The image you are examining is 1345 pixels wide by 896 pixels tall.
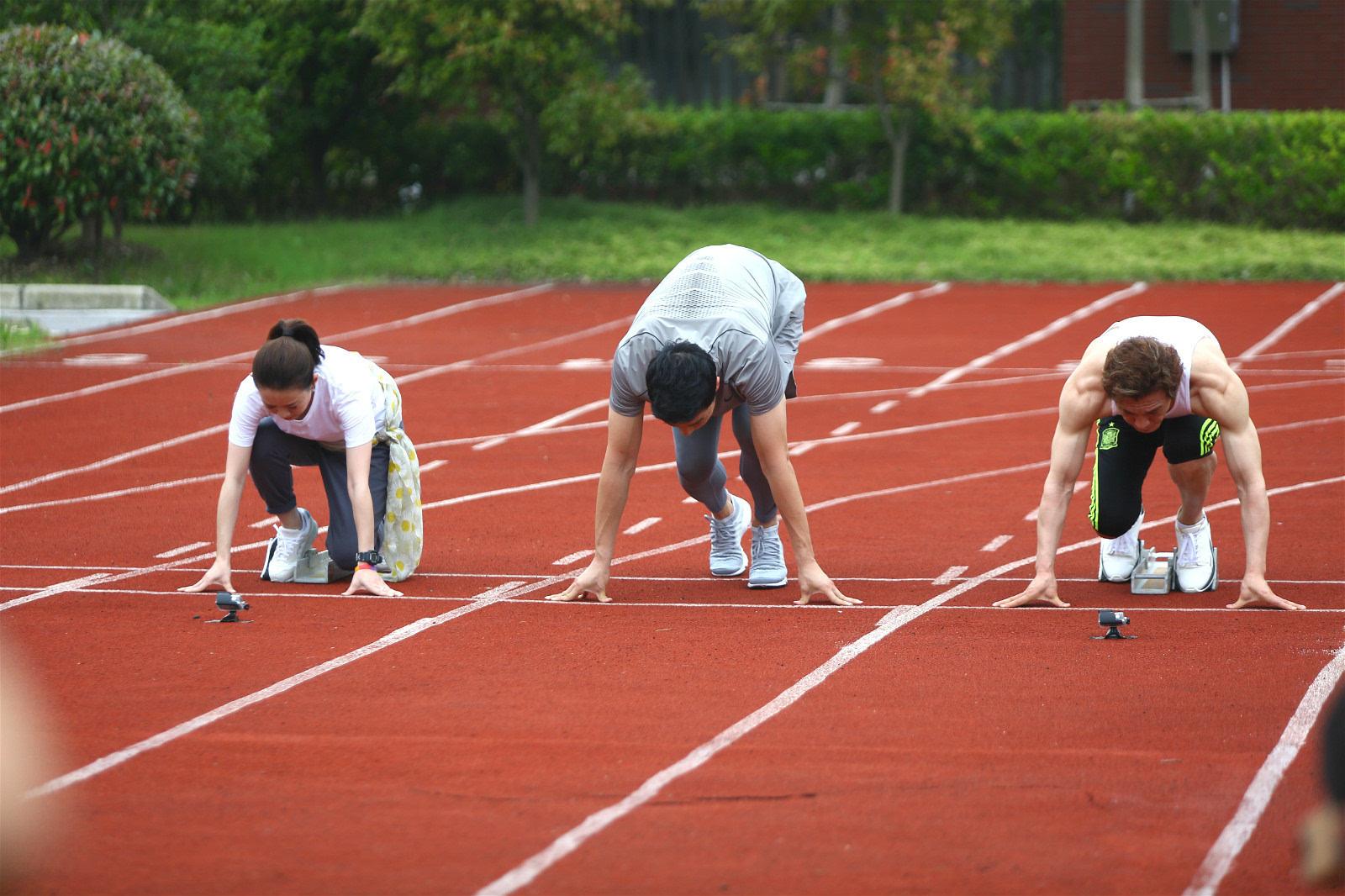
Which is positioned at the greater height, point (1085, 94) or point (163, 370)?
point (1085, 94)

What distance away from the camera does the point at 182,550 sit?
726 cm

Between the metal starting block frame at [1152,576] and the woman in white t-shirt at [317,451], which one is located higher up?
the woman in white t-shirt at [317,451]

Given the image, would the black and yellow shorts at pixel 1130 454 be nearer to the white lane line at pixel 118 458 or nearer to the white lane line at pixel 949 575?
the white lane line at pixel 949 575

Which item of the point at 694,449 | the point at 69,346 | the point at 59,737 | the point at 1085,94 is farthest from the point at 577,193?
the point at 59,737

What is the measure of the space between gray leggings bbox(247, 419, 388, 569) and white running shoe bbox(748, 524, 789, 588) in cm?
166

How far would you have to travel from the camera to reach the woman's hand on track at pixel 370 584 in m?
6.09

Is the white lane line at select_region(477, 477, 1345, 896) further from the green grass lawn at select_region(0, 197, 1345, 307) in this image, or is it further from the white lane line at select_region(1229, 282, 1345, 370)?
the green grass lawn at select_region(0, 197, 1345, 307)

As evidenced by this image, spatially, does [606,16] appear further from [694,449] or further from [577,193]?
[694,449]

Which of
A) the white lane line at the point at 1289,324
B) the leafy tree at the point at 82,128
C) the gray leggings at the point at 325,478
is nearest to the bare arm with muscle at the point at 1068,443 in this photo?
the gray leggings at the point at 325,478

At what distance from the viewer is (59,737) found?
14.8 ft

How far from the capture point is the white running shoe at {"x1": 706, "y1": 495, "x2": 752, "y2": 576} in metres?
6.70

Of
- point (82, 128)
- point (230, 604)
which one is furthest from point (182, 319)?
point (230, 604)

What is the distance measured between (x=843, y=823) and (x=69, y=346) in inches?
527

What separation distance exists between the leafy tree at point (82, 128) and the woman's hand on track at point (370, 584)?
12.6m
